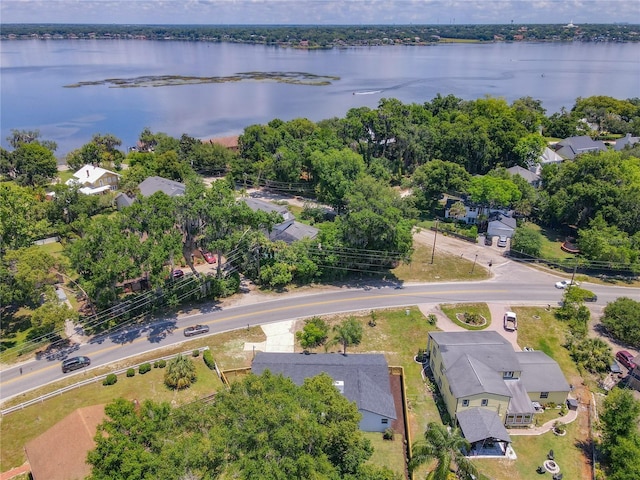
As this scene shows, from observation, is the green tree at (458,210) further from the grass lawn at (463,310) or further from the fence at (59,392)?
the fence at (59,392)

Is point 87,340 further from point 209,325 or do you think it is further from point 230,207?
point 230,207

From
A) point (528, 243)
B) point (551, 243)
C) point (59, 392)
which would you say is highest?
point (528, 243)

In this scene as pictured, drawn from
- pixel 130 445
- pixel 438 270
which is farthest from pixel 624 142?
pixel 130 445

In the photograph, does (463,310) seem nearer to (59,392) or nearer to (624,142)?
(59,392)

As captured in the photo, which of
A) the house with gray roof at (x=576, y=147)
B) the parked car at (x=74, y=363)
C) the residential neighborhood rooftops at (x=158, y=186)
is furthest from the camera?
the house with gray roof at (x=576, y=147)

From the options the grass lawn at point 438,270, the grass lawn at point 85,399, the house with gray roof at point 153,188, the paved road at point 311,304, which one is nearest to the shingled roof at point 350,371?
the grass lawn at point 85,399

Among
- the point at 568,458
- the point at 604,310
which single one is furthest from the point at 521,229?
the point at 568,458

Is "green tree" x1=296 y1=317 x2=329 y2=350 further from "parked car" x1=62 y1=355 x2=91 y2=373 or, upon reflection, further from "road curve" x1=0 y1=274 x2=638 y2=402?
"parked car" x1=62 y1=355 x2=91 y2=373

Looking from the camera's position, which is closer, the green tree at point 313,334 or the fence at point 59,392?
the fence at point 59,392
